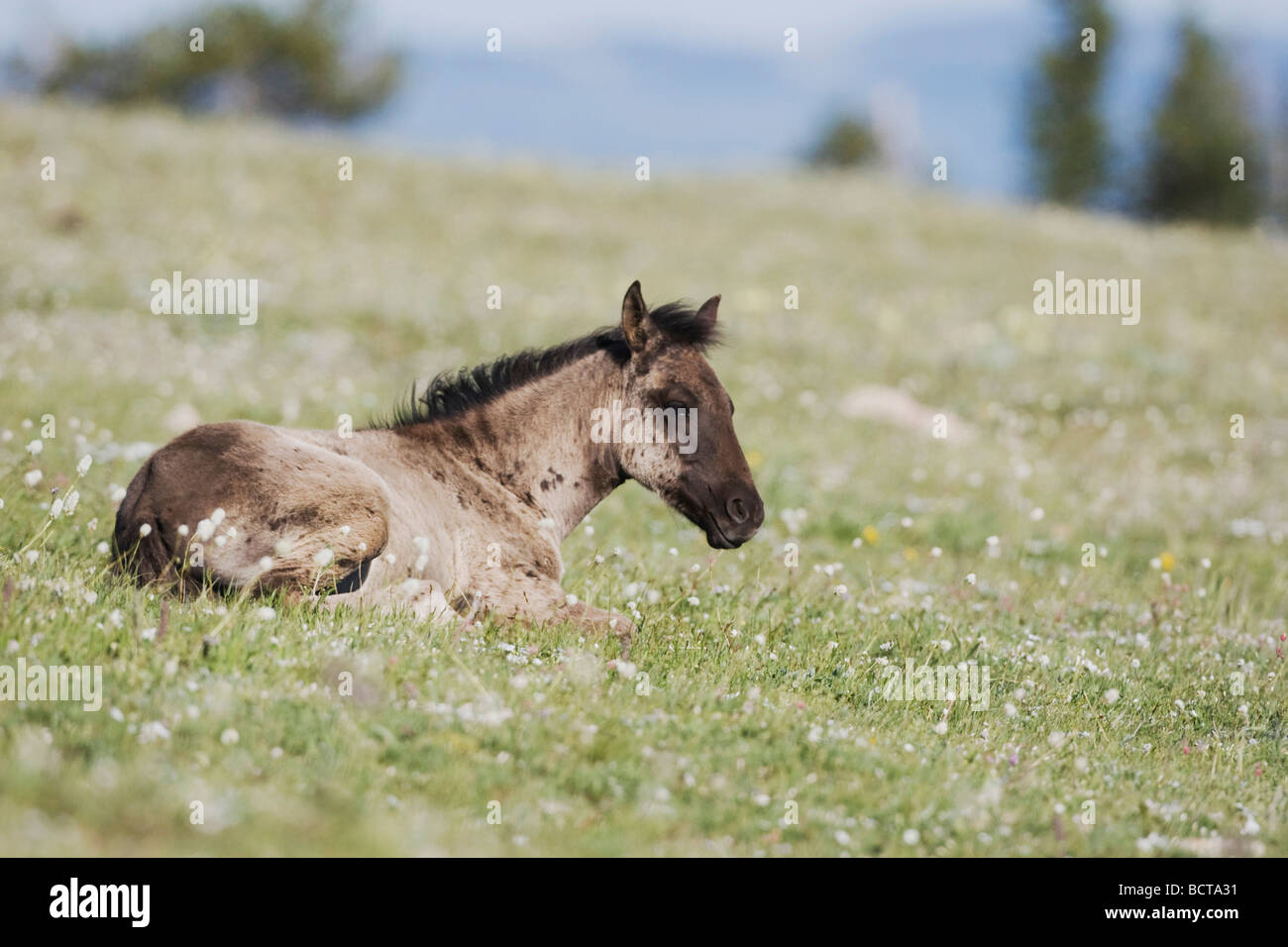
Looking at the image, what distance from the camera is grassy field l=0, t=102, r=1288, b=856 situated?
5.28 meters

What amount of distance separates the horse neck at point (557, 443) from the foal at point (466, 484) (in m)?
0.01

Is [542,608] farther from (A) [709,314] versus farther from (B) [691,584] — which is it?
(A) [709,314]

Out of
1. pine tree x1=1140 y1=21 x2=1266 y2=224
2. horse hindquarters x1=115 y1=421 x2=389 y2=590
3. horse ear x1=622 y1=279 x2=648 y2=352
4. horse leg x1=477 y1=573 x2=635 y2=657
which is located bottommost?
horse leg x1=477 y1=573 x2=635 y2=657

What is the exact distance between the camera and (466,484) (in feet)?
27.8

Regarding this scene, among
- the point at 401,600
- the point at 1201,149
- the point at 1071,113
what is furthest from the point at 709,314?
the point at 1201,149

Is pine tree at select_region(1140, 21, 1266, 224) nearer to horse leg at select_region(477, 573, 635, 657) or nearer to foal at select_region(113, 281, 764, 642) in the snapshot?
foal at select_region(113, 281, 764, 642)

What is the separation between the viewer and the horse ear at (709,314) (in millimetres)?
8344

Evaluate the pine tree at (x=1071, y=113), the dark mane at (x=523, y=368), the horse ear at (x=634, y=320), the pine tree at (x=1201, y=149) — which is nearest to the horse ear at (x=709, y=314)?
the dark mane at (x=523, y=368)

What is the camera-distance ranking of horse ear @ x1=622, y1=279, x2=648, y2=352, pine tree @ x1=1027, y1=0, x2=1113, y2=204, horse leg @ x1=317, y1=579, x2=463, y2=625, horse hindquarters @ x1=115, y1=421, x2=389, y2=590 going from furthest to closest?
1. pine tree @ x1=1027, y1=0, x2=1113, y2=204
2. horse ear @ x1=622, y1=279, x2=648, y2=352
3. horse leg @ x1=317, y1=579, x2=463, y2=625
4. horse hindquarters @ x1=115, y1=421, x2=389, y2=590

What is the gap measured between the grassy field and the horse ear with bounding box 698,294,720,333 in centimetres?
179

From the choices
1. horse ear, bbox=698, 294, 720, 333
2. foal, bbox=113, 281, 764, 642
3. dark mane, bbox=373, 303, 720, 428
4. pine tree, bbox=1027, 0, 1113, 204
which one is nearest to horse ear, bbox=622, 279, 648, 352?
foal, bbox=113, 281, 764, 642

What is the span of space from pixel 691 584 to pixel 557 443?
1599 millimetres

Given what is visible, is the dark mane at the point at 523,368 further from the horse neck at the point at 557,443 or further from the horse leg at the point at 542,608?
the horse leg at the point at 542,608

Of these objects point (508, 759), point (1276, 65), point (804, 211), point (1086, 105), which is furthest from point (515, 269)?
point (1276, 65)
